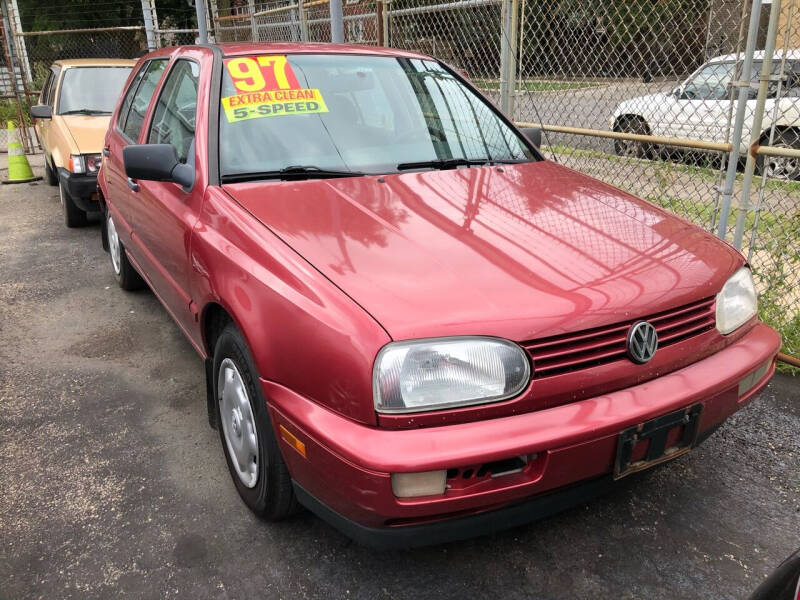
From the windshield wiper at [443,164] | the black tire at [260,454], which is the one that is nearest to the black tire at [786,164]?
the windshield wiper at [443,164]

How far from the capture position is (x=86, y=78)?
7383 mm

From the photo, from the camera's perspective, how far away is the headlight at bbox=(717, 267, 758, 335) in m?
2.28

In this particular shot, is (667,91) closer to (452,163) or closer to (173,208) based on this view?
(452,163)

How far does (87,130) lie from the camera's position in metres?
6.43

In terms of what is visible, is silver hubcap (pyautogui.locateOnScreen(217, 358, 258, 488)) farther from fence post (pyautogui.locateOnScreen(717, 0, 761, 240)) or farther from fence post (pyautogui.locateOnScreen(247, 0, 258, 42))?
fence post (pyautogui.locateOnScreen(247, 0, 258, 42))

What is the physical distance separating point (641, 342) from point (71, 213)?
625cm

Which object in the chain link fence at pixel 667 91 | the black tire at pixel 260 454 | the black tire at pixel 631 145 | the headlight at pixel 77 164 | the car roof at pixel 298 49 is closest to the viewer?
the black tire at pixel 260 454

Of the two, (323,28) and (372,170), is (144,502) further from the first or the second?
(323,28)

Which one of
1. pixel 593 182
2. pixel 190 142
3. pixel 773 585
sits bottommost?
pixel 773 585

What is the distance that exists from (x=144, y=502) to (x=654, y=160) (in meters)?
3.68

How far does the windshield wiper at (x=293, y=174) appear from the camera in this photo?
2.70 metres

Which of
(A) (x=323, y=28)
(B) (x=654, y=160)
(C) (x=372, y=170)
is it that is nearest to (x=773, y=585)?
(C) (x=372, y=170)

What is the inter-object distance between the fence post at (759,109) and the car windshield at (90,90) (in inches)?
244

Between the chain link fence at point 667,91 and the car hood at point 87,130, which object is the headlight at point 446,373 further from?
the car hood at point 87,130
